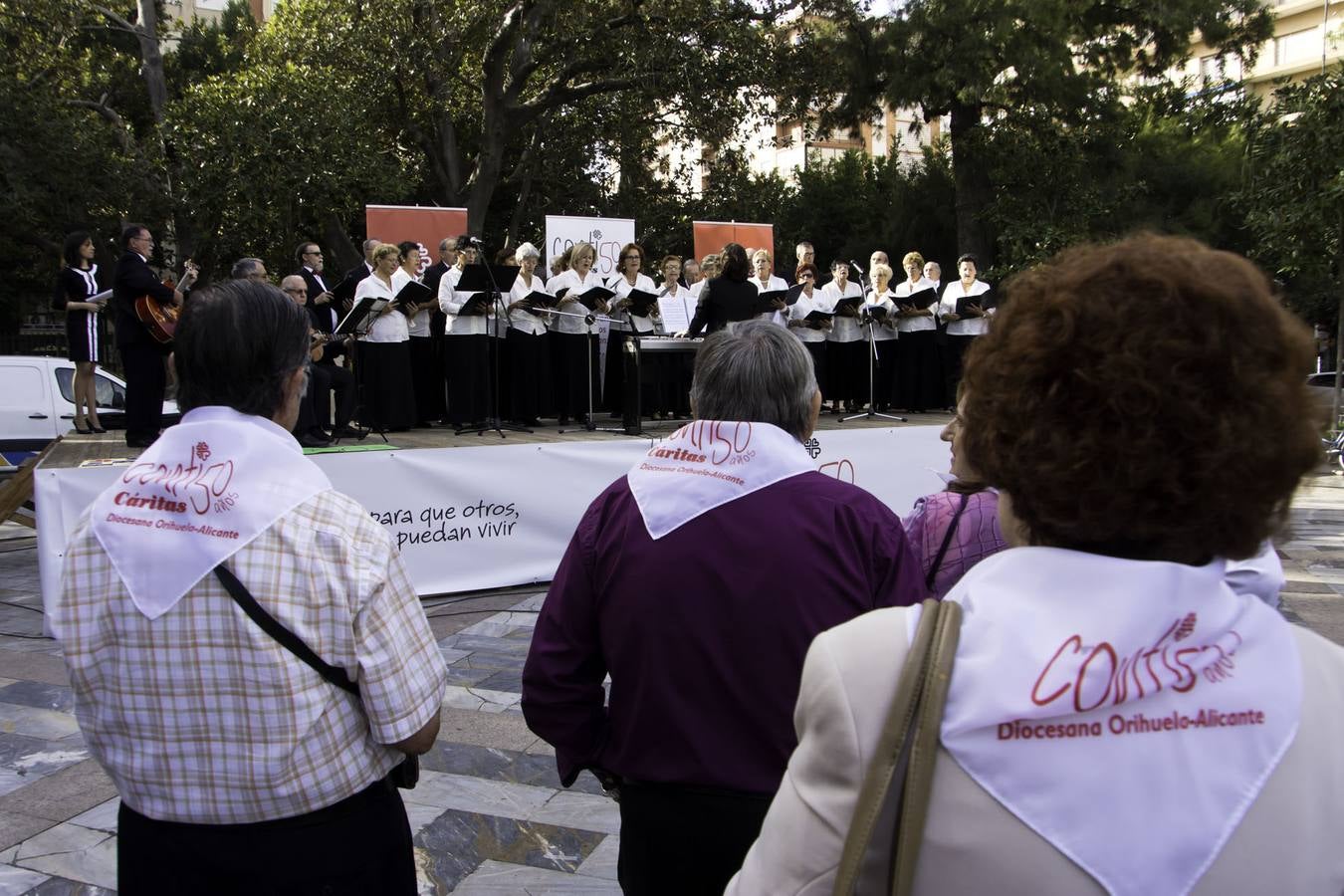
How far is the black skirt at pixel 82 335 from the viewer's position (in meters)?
10.2

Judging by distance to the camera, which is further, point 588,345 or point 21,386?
point 21,386

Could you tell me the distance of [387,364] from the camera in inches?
380

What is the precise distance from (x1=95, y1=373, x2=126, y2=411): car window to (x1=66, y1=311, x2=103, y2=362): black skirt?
11.7ft

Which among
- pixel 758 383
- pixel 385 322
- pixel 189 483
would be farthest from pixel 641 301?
pixel 189 483

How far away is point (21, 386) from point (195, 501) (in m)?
13.2

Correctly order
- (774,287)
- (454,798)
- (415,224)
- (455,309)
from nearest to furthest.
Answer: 1. (454,798)
2. (455,309)
3. (774,287)
4. (415,224)

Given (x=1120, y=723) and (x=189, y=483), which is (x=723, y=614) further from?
(x=1120, y=723)

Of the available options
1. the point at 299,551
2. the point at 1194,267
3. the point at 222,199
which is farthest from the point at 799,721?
the point at 222,199

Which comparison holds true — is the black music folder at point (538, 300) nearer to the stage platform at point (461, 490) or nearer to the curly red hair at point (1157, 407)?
the stage platform at point (461, 490)

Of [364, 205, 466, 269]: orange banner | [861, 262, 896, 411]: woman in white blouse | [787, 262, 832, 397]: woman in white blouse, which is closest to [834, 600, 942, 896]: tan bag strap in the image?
[787, 262, 832, 397]: woman in white blouse

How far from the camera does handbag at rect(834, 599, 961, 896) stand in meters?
1.04

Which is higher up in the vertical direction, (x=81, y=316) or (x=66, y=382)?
(x=81, y=316)

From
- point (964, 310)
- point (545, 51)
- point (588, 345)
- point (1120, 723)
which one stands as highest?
point (545, 51)

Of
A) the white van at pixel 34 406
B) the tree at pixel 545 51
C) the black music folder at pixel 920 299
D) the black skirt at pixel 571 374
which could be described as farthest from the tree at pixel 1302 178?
the white van at pixel 34 406
